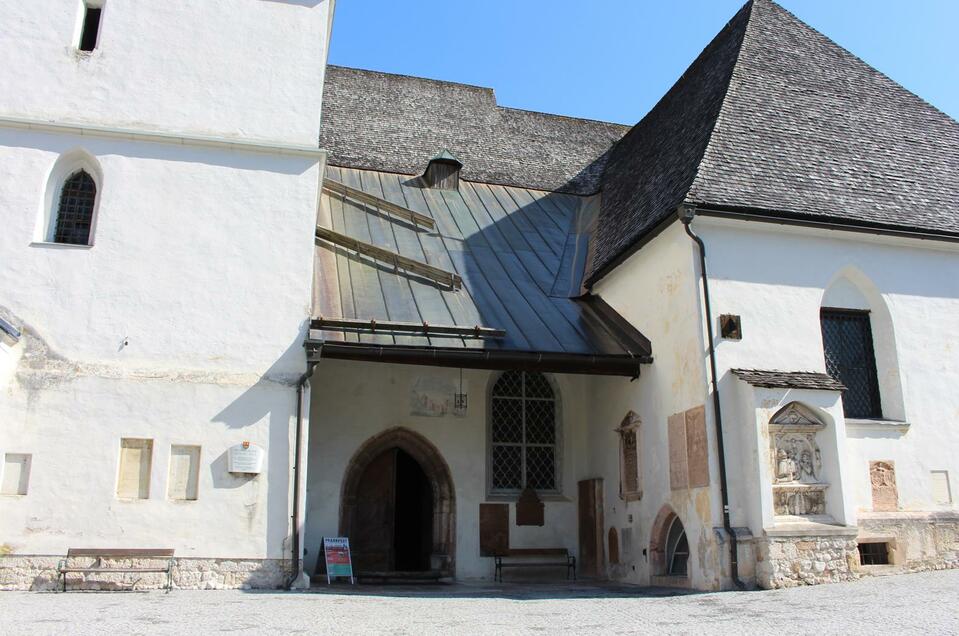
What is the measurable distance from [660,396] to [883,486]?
118 inches

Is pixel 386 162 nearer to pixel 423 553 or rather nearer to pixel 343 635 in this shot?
pixel 423 553

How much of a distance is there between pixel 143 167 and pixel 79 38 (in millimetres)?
2209

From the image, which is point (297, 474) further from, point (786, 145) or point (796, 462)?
point (786, 145)

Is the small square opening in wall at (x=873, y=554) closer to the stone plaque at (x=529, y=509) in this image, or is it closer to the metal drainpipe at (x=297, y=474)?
the stone plaque at (x=529, y=509)

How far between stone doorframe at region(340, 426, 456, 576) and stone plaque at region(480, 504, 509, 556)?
0.47 m

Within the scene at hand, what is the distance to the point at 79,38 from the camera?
12.0 meters

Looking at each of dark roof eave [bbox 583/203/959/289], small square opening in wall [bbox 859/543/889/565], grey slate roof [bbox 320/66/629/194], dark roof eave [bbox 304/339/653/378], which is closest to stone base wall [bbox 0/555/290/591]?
dark roof eave [bbox 304/339/653/378]

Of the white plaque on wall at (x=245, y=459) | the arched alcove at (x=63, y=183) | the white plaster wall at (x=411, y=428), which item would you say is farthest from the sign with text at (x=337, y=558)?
the arched alcove at (x=63, y=183)

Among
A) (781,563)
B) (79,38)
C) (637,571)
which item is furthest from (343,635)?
(79,38)

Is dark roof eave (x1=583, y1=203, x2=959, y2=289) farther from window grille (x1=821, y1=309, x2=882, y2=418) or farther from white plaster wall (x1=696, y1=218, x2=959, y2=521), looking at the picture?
window grille (x1=821, y1=309, x2=882, y2=418)

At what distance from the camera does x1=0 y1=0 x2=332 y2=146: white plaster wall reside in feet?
38.0

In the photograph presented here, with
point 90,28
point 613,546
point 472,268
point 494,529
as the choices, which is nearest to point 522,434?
point 494,529

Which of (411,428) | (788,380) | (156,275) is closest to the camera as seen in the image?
(788,380)

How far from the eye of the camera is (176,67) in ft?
39.4
